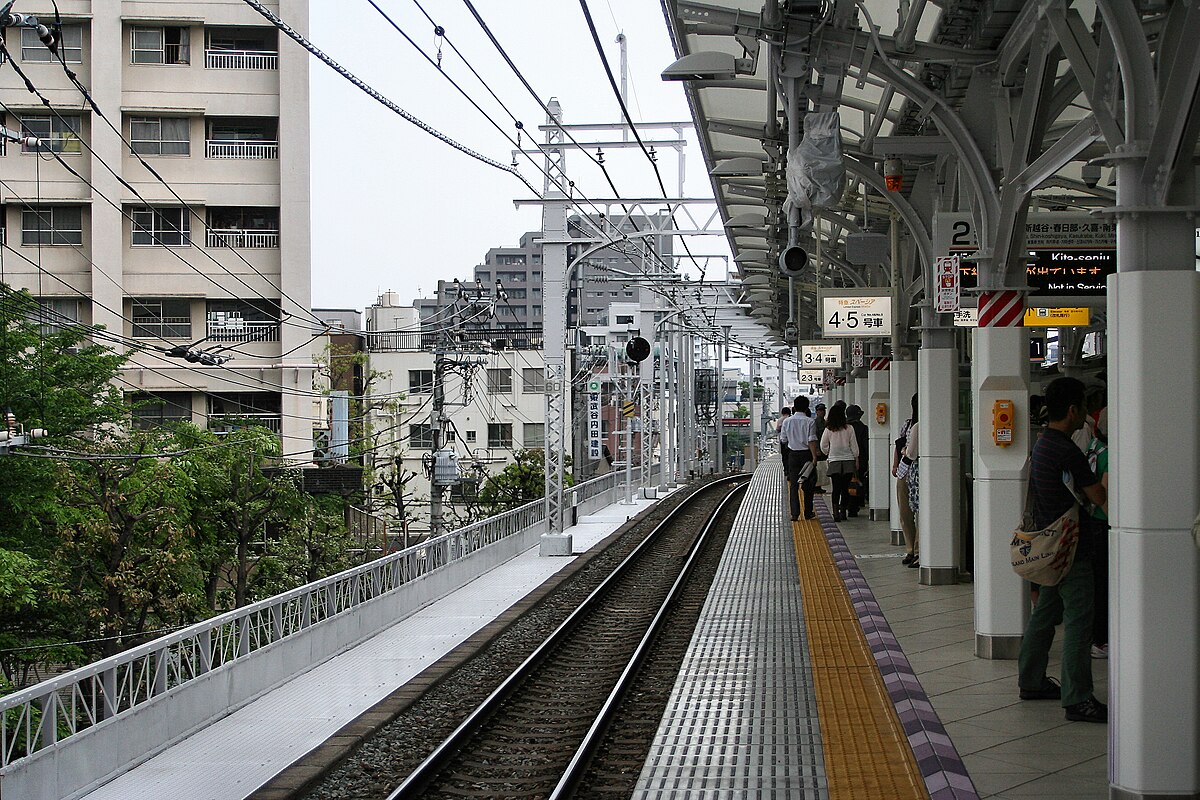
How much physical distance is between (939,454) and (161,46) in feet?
91.8

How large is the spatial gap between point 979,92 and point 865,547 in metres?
8.23

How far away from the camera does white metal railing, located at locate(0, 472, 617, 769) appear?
21.9ft

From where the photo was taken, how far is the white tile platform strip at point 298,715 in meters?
7.03

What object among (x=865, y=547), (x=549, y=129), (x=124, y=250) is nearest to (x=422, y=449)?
(x=124, y=250)

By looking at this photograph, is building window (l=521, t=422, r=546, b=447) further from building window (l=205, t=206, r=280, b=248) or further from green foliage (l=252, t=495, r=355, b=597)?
green foliage (l=252, t=495, r=355, b=597)

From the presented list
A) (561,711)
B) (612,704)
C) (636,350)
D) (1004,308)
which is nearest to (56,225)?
(636,350)

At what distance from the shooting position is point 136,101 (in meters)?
33.3

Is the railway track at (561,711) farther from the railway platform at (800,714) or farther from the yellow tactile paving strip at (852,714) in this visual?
the yellow tactile paving strip at (852,714)

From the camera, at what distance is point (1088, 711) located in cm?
670

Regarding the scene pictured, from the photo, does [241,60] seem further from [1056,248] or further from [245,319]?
[1056,248]

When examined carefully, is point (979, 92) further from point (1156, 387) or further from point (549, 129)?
point (549, 129)

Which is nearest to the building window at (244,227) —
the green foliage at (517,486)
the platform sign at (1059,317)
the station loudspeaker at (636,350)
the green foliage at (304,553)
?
the green foliage at (304,553)

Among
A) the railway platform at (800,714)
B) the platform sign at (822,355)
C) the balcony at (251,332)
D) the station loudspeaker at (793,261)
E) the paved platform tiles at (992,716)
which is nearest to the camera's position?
the paved platform tiles at (992,716)

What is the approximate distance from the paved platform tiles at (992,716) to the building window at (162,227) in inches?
1065
